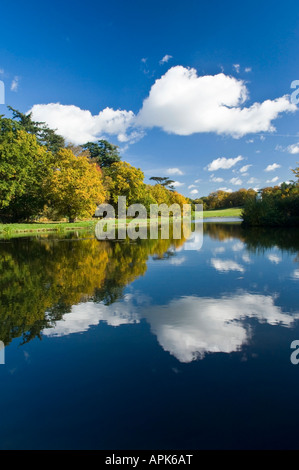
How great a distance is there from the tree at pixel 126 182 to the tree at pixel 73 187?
12.7 metres

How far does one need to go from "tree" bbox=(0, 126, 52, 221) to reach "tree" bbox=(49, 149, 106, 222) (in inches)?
94.3

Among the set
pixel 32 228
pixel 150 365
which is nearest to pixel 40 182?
pixel 32 228

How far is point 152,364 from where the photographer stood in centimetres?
335

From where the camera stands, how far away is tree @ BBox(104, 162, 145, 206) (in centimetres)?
4897

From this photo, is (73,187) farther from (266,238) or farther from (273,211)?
(266,238)

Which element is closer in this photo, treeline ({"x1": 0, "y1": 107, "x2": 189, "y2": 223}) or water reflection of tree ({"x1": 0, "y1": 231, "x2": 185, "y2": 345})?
water reflection of tree ({"x1": 0, "y1": 231, "x2": 185, "y2": 345})

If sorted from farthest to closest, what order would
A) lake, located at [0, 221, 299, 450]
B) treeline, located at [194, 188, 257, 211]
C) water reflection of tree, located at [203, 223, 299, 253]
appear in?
1. treeline, located at [194, 188, 257, 211]
2. water reflection of tree, located at [203, 223, 299, 253]
3. lake, located at [0, 221, 299, 450]

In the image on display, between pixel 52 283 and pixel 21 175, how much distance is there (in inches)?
1247

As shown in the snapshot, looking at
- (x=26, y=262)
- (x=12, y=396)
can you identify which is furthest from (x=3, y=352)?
(x=26, y=262)

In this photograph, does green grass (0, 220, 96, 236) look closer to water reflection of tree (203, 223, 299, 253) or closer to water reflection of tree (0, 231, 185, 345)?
water reflection of tree (0, 231, 185, 345)

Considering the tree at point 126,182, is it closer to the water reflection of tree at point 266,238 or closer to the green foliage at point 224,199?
the water reflection of tree at point 266,238

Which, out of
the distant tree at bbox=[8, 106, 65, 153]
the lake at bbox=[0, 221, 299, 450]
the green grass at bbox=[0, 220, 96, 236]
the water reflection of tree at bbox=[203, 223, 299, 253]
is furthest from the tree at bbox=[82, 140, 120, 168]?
the lake at bbox=[0, 221, 299, 450]
